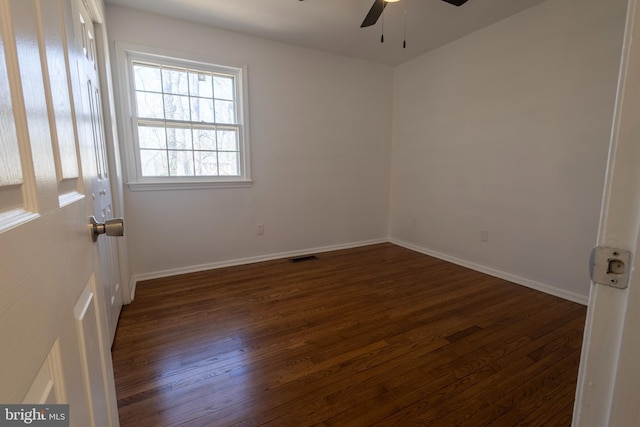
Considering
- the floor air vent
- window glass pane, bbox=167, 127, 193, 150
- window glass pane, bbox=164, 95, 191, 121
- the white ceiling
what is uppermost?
the white ceiling

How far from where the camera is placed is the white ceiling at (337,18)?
2.51 metres

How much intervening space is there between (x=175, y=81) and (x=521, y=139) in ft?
11.6

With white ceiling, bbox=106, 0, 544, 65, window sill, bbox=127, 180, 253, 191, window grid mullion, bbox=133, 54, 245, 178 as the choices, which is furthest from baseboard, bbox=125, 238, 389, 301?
white ceiling, bbox=106, 0, 544, 65

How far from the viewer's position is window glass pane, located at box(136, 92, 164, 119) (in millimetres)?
2766

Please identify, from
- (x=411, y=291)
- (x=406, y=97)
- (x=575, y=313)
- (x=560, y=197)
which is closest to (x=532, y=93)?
(x=560, y=197)

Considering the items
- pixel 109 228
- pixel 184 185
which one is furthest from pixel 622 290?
pixel 184 185

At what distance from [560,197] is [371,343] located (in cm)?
219

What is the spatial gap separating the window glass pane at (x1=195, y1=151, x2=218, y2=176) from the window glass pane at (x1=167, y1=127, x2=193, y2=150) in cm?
13

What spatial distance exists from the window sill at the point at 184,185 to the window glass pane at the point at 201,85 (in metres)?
0.95

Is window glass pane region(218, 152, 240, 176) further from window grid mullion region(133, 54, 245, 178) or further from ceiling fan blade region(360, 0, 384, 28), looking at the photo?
ceiling fan blade region(360, 0, 384, 28)

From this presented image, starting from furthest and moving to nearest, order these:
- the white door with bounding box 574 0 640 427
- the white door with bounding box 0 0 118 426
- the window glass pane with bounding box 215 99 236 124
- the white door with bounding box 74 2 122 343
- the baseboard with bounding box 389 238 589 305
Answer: the window glass pane with bounding box 215 99 236 124 < the baseboard with bounding box 389 238 589 305 < the white door with bounding box 74 2 122 343 < the white door with bounding box 574 0 640 427 < the white door with bounding box 0 0 118 426

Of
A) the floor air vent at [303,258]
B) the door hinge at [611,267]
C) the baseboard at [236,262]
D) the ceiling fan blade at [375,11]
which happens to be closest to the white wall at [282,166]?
the baseboard at [236,262]

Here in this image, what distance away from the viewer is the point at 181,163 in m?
2.99

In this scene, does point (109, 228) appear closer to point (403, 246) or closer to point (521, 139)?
point (521, 139)
